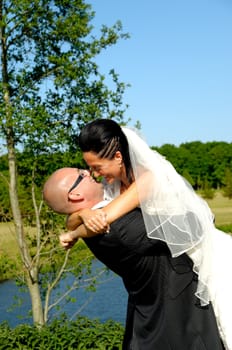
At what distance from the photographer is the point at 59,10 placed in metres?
7.66

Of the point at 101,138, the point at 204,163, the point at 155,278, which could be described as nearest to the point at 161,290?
the point at 155,278

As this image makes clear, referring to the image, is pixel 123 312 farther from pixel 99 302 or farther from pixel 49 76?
pixel 49 76

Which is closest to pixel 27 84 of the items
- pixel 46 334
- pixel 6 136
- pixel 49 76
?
pixel 49 76

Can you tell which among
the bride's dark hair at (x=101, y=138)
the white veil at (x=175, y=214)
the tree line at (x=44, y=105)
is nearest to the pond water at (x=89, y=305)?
the tree line at (x=44, y=105)

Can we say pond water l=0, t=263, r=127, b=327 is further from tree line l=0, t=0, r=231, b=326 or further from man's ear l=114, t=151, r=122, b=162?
man's ear l=114, t=151, r=122, b=162

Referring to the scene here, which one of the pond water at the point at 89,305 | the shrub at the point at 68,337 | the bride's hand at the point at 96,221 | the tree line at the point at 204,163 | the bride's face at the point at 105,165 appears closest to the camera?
the bride's hand at the point at 96,221

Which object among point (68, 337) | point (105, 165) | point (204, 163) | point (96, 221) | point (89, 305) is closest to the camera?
point (96, 221)

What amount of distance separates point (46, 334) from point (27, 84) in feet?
11.8

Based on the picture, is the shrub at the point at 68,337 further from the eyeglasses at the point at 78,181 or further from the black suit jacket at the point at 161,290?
the eyeglasses at the point at 78,181

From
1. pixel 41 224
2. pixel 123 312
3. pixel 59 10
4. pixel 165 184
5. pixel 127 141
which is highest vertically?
pixel 59 10

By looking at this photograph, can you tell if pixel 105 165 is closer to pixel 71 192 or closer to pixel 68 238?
pixel 71 192

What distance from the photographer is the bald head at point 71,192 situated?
6.35ft

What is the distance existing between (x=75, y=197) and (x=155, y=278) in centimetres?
39

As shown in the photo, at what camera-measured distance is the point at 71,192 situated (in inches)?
75.9
